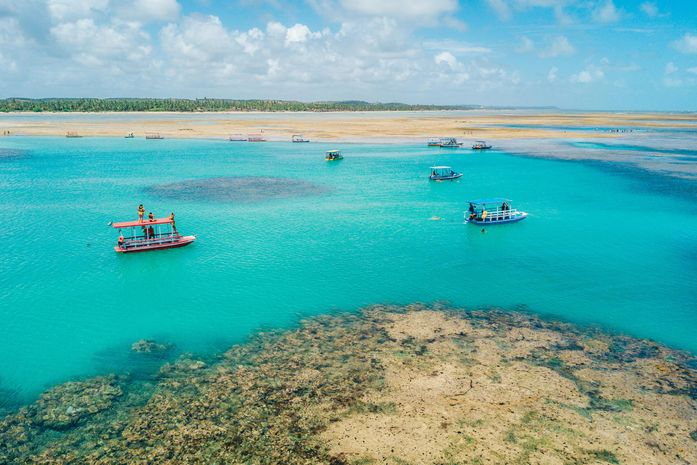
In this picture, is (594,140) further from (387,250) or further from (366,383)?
(366,383)

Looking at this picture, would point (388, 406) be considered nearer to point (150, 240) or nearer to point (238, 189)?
point (150, 240)

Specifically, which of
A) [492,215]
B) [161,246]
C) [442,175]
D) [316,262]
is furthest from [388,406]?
[442,175]

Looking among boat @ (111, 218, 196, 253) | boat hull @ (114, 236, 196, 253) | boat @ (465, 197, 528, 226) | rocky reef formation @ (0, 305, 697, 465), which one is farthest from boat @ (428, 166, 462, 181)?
rocky reef formation @ (0, 305, 697, 465)

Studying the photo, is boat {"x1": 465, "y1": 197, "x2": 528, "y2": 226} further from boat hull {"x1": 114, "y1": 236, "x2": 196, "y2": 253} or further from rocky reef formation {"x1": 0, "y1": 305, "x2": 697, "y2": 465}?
boat hull {"x1": 114, "y1": 236, "x2": 196, "y2": 253}

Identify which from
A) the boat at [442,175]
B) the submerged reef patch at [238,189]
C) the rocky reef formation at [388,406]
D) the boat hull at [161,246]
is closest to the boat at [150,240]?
the boat hull at [161,246]

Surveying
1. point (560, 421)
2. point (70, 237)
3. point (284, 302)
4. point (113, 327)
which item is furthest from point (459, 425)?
point (70, 237)
